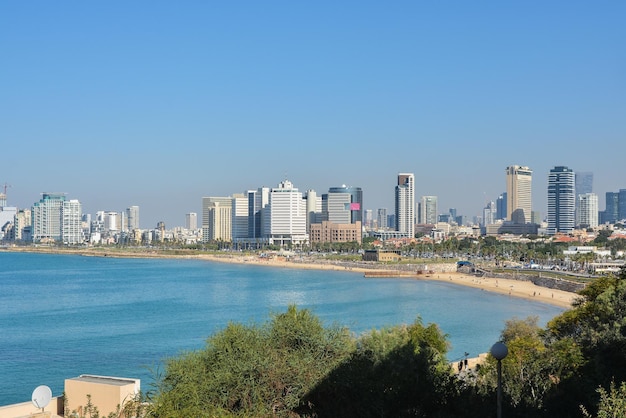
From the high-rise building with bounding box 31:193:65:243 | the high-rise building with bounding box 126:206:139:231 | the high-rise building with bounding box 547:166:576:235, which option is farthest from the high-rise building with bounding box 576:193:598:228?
the high-rise building with bounding box 126:206:139:231

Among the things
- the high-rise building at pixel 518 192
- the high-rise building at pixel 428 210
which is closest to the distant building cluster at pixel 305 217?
the high-rise building at pixel 518 192

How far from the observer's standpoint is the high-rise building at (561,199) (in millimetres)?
127500

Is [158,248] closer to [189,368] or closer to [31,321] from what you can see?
[31,321]

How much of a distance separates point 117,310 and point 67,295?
8480mm

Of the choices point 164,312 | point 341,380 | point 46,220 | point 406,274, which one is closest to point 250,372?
point 341,380

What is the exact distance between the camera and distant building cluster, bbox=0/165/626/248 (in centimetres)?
10156

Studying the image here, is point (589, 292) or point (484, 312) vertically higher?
point (589, 292)

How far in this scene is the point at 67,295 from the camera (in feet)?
125

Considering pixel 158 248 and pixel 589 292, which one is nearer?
pixel 589 292

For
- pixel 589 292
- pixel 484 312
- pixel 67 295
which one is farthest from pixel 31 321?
pixel 589 292

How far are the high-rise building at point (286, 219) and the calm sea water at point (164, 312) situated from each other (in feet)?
154

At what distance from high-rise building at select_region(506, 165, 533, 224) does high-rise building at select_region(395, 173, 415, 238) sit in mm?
29111

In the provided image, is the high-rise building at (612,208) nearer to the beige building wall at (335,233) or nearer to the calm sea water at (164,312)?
the beige building wall at (335,233)

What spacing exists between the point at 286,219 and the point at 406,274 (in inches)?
1850
